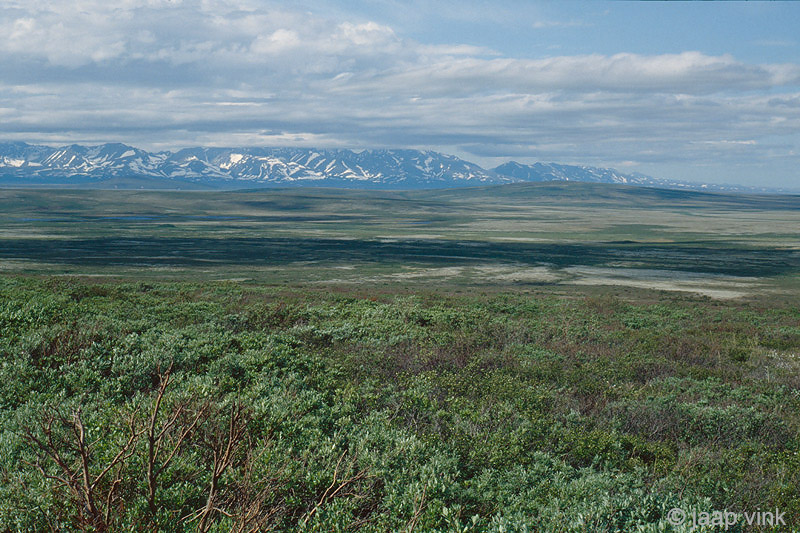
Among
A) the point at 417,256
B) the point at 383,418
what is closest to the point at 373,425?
the point at 383,418

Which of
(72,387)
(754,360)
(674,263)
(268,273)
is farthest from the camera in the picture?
(674,263)

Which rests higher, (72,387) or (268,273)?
(72,387)

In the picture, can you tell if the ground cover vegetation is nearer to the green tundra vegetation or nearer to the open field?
the green tundra vegetation

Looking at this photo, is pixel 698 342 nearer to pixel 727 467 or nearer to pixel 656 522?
pixel 727 467

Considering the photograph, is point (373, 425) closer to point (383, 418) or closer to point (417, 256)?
point (383, 418)

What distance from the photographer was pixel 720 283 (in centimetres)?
5919

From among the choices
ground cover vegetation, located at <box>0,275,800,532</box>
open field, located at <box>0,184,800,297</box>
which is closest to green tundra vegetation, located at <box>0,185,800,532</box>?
ground cover vegetation, located at <box>0,275,800,532</box>

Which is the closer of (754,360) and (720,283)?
(754,360)

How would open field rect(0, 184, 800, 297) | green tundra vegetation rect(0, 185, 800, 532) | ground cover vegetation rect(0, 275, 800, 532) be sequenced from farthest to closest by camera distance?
1. open field rect(0, 184, 800, 297)
2. green tundra vegetation rect(0, 185, 800, 532)
3. ground cover vegetation rect(0, 275, 800, 532)

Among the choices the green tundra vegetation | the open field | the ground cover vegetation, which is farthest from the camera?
the open field

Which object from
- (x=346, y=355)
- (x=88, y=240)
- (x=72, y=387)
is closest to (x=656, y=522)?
(x=346, y=355)

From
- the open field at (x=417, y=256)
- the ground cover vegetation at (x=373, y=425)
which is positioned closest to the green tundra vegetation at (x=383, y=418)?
the ground cover vegetation at (x=373, y=425)

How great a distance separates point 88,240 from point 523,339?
103 metres

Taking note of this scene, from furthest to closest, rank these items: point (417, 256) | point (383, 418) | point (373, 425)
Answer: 1. point (417, 256)
2. point (383, 418)
3. point (373, 425)
